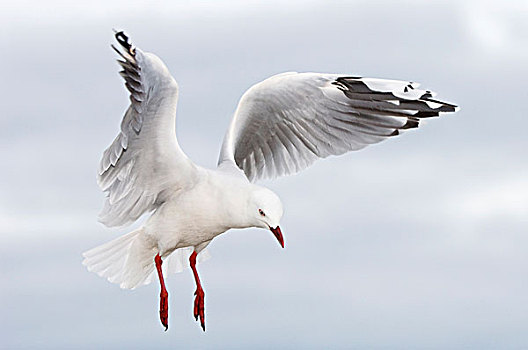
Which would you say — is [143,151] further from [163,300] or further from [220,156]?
[163,300]

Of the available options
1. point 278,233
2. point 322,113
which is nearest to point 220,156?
point 322,113

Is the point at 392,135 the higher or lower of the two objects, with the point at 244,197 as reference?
higher

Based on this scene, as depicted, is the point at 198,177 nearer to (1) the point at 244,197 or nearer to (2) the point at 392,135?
(1) the point at 244,197

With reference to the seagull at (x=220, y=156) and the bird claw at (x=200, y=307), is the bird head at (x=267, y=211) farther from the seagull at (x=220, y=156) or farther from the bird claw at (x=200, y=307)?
the bird claw at (x=200, y=307)

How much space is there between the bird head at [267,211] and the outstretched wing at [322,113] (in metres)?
1.15

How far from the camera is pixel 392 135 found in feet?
33.7

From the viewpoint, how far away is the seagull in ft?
29.1

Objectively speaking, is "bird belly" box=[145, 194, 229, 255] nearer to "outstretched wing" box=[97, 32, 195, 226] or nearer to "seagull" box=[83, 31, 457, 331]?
"seagull" box=[83, 31, 457, 331]

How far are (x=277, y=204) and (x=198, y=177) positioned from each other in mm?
846

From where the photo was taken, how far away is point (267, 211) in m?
8.86

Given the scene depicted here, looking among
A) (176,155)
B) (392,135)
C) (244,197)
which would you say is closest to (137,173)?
(176,155)

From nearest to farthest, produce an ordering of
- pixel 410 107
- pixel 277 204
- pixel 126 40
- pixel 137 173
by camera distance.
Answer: pixel 126 40, pixel 277 204, pixel 137 173, pixel 410 107

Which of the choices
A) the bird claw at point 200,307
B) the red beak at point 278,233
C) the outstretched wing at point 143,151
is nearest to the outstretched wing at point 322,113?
the outstretched wing at point 143,151

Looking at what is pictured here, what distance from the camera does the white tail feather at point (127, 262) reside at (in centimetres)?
1016
